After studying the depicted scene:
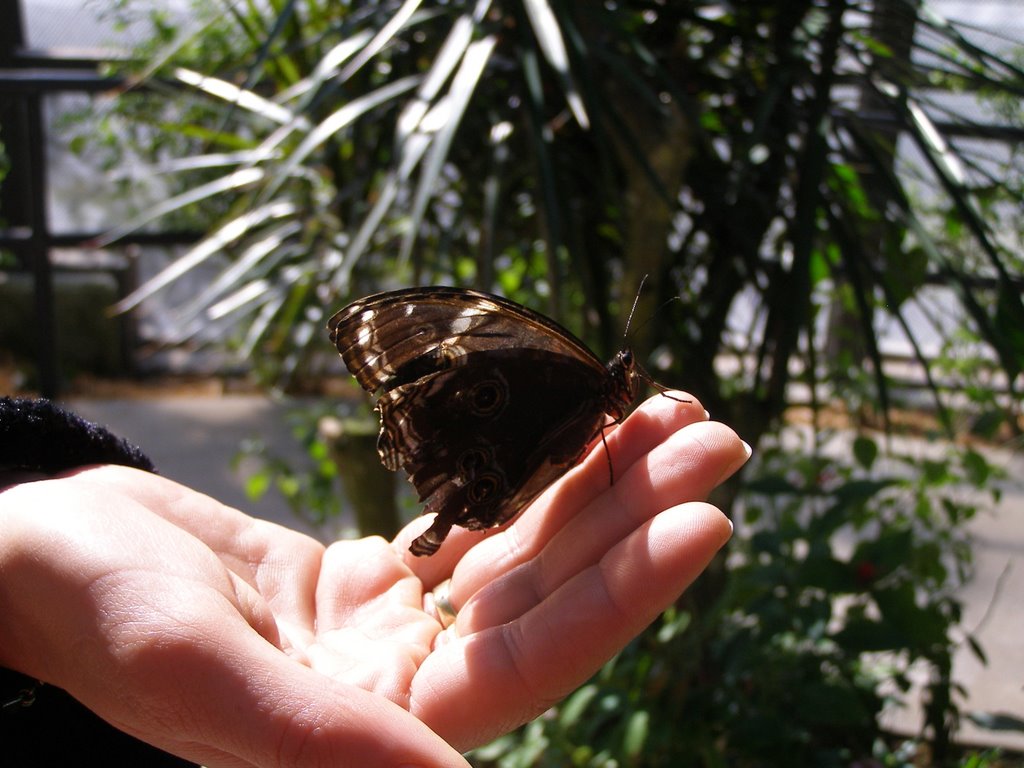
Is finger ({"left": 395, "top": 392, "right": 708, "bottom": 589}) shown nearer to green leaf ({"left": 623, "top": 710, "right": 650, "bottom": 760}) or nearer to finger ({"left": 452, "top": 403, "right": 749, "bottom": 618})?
finger ({"left": 452, "top": 403, "right": 749, "bottom": 618})

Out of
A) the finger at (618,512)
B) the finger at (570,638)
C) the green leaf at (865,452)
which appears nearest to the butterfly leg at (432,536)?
the finger at (618,512)

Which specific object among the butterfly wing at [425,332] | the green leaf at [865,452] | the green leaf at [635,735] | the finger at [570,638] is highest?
the butterfly wing at [425,332]

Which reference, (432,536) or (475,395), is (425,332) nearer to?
(475,395)

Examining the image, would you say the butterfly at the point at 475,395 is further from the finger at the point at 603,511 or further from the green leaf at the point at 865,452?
the green leaf at the point at 865,452

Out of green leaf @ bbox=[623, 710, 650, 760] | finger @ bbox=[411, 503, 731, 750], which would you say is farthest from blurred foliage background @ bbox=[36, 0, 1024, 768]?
finger @ bbox=[411, 503, 731, 750]

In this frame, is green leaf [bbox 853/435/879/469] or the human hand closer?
the human hand

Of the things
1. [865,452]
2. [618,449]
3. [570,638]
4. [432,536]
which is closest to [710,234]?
[865,452]
